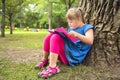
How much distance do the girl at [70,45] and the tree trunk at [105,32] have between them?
16 cm

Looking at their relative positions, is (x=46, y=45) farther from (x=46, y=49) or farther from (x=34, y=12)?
(x=34, y=12)

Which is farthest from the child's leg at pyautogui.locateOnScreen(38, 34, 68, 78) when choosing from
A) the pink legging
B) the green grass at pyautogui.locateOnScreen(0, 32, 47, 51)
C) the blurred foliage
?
the blurred foliage

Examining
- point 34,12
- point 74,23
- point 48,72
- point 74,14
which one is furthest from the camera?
point 34,12

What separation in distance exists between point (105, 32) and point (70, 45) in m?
0.57

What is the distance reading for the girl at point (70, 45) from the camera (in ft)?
10.6

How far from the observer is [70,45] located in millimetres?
3424

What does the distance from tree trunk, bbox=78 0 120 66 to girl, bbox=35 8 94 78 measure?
0.51 ft

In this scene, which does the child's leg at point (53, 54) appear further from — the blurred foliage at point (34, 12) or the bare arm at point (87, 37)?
the blurred foliage at point (34, 12)

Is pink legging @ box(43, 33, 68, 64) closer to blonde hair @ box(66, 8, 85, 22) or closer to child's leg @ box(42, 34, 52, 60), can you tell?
child's leg @ box(42, 34, 52, 60)

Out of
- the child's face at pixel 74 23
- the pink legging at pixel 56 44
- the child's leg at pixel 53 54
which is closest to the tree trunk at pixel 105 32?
the child's face at pixel 74 23

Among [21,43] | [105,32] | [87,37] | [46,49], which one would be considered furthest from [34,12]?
[87,37]

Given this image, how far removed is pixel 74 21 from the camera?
3.52m

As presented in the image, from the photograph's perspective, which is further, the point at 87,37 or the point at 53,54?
the point at 87,37

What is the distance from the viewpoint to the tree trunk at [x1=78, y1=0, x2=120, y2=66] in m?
3.40
